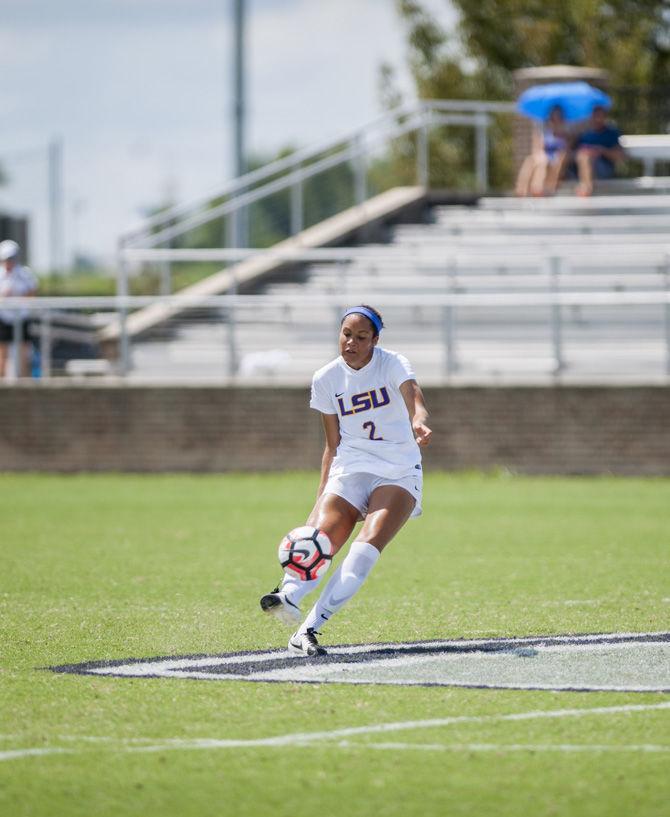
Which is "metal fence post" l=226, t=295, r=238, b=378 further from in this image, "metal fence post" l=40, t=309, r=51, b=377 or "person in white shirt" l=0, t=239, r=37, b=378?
"person in white shirt" l=0, t=239, r=37, b=378

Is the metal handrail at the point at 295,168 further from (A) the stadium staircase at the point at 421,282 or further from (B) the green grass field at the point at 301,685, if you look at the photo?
(B) the green grass field at the point at 301,685

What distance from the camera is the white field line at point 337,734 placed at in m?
6.16

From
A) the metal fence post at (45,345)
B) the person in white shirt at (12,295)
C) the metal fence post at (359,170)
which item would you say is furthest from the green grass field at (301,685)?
the metal fence post at (359,170)

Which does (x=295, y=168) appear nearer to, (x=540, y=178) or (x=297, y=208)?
(x=297, y=208)

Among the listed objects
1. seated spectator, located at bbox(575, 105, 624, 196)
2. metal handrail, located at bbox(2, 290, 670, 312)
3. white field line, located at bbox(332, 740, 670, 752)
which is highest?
seated spectator, located at bbox(575, 105, 624, 196)

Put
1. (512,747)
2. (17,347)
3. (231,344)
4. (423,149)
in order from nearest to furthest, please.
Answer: (512,747) < (231,344) < (17,347) < (423,149)

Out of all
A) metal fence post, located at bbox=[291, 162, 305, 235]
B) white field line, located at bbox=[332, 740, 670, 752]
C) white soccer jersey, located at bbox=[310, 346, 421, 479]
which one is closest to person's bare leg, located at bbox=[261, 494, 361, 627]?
white soccer jersey, located at bbox=[310, 346, 421, 479]

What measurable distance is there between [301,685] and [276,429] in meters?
13.2

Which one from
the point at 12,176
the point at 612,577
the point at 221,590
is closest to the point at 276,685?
the point at 221,590

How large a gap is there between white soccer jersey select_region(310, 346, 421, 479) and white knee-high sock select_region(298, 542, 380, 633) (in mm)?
483

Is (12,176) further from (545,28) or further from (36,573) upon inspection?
(36,573)

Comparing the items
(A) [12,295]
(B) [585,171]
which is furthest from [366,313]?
(B) [585,171]

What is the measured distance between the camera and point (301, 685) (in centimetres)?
734

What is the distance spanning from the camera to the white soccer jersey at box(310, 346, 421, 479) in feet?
28.1
